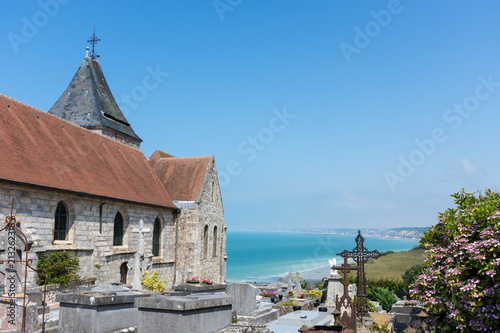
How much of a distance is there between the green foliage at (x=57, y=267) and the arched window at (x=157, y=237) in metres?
8.15

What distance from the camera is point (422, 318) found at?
9656 millimetres

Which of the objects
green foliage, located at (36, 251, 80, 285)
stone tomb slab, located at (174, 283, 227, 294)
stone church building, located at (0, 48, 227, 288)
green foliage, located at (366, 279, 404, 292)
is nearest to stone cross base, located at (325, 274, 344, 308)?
stone tomb slab, located at (174, 283, 227, 294)

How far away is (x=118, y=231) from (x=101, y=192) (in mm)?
2774

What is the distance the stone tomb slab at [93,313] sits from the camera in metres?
6.84

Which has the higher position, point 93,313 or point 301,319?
point 93,313

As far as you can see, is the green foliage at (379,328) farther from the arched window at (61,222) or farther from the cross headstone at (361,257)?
the arched window at (61,222)

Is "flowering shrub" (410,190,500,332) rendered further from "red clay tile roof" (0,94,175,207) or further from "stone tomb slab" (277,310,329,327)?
"red clay tile roof" (0,94,175,207)

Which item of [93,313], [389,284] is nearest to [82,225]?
[93,313]

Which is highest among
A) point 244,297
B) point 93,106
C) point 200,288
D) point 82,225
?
point 93,106

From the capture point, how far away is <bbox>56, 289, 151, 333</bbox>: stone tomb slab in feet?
22.4

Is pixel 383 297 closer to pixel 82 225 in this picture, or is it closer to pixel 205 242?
pixel 205 242

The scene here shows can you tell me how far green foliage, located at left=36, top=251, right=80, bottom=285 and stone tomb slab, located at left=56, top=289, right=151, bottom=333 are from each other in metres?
8.22

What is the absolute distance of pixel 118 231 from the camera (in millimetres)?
20422

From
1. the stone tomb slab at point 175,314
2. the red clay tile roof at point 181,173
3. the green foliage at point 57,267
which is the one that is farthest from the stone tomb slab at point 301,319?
the red clay tile roof at point 181,173
